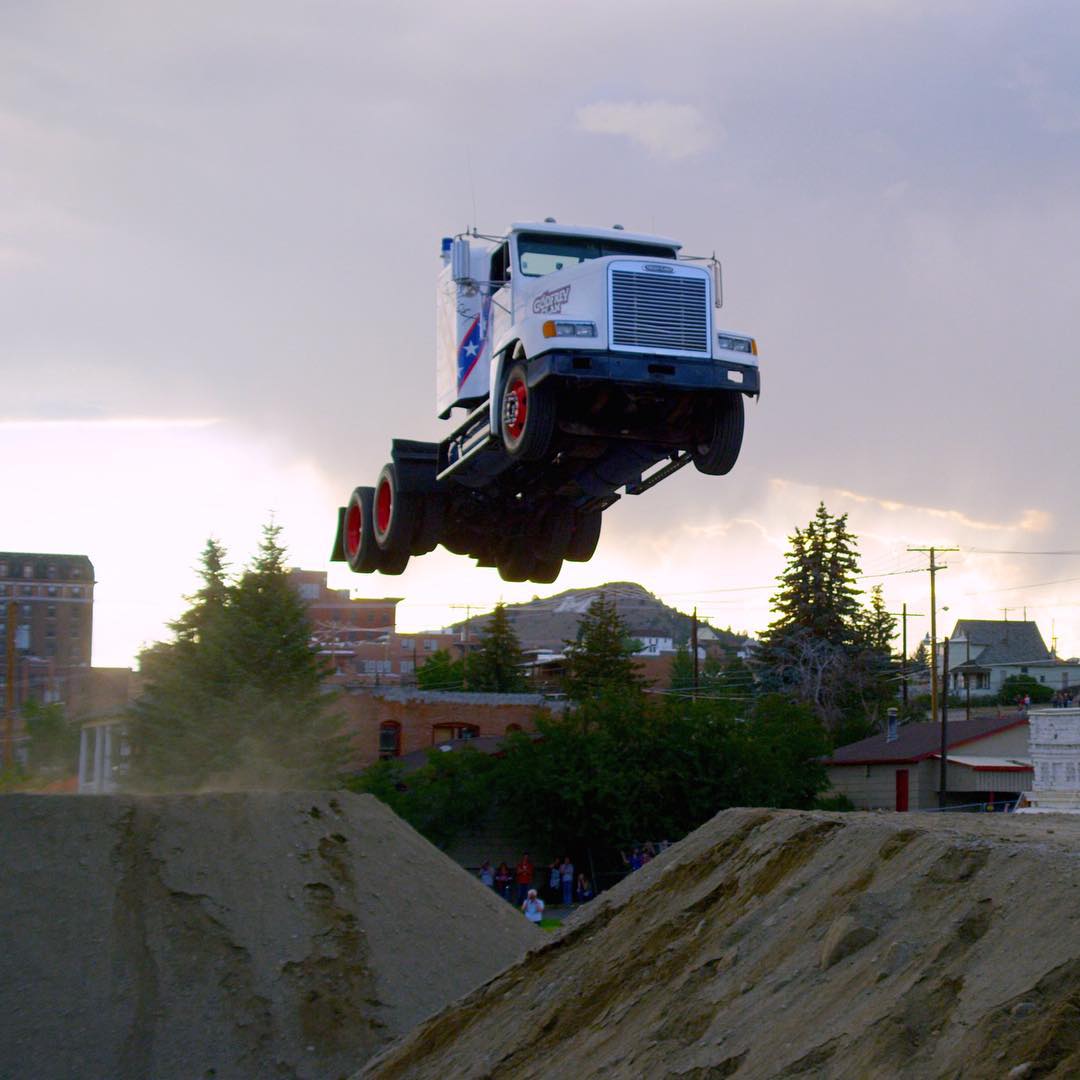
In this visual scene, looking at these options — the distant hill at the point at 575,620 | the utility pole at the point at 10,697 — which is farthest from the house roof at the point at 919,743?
the distant hill at the point at 575,620

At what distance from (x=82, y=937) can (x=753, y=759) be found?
26744 mm

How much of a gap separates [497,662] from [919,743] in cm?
3341

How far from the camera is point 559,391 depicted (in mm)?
13547

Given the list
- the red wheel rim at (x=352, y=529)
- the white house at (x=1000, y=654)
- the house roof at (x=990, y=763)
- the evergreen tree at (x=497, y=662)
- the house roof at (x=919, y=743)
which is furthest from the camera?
the white house at (x=1000, y=654)

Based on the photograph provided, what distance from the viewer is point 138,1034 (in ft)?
50.1

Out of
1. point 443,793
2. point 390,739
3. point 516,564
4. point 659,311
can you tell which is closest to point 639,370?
point 659,311

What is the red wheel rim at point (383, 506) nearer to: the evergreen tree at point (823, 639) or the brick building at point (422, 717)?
the brick building at point (422, 717)

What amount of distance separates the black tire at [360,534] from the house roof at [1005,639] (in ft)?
319

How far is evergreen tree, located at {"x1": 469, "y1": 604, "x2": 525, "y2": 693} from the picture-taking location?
7862 centimetres

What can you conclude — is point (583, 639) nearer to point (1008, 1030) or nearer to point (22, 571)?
point (22, 571)

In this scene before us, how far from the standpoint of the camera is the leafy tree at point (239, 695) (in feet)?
97.5

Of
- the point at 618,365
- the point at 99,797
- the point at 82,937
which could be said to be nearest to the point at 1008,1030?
the point at 618,365

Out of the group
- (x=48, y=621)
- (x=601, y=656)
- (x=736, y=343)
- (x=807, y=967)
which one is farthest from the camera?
(x=601, y=656)

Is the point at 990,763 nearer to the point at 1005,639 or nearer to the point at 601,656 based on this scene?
the point at 601,656
